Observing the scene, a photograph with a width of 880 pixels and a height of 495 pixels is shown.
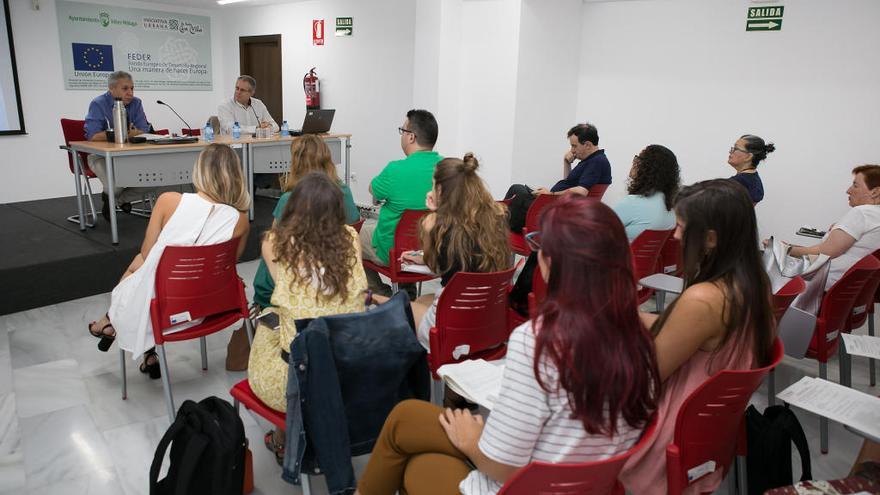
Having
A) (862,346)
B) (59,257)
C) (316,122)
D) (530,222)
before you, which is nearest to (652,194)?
(530,222)

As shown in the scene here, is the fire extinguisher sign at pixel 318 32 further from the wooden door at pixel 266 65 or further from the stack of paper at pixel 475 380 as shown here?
the stack of paper at pixel 475 380

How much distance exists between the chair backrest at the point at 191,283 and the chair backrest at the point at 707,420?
1.92 meters

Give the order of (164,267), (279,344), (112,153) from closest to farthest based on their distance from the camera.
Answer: (279,344) < (164,267) < (112,153)

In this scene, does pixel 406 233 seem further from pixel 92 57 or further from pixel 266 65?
pixel 266 65

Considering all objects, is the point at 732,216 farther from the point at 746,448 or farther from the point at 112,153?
the point at 112,153

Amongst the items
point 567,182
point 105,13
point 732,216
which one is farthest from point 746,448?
point 105,13

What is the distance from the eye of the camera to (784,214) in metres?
5.36

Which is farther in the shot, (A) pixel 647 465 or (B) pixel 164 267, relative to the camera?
(B) pixel 164 267

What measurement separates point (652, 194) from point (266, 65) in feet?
22.4

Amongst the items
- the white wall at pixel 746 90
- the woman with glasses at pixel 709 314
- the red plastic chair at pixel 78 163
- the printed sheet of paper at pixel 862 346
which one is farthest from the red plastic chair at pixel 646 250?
the red plastic chair at pixel 78 163

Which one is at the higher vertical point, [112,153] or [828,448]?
[112,153]

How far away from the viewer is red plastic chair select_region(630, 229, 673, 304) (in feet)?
10.5

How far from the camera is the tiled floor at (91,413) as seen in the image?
2354mm

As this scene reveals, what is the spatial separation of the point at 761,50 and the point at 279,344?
5.10 m
